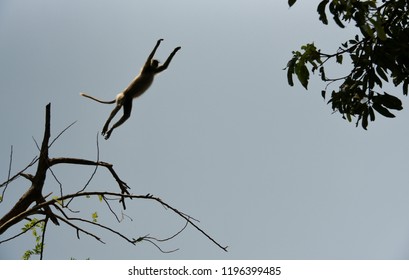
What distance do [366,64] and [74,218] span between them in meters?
3.16

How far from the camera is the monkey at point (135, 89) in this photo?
7.25 meters

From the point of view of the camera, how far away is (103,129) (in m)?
6.90

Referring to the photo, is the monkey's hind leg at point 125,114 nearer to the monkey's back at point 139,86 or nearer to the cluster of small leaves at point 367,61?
the monkey's back at point 139,86

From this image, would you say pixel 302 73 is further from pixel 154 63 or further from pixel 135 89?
pixel 154 63

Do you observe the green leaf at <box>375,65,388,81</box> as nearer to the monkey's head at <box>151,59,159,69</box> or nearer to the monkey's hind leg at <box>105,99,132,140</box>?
the monkey's hind leg at <box>105,99,132,140</box>

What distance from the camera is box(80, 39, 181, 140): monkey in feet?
23.8

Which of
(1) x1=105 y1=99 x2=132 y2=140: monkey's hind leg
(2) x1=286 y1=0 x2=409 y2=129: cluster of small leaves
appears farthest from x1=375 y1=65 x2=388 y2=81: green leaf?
(1) x1=105 y1=99 x2=132 y2=140: monkey's hind leg

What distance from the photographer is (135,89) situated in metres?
7.66

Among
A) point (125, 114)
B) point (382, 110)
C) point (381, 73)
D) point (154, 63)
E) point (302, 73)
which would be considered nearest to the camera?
point (382, 110)

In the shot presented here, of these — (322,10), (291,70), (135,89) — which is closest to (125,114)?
(135,89)

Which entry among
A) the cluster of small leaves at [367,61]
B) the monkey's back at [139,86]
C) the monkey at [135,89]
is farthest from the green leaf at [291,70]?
the monkey's back at [139,86]
